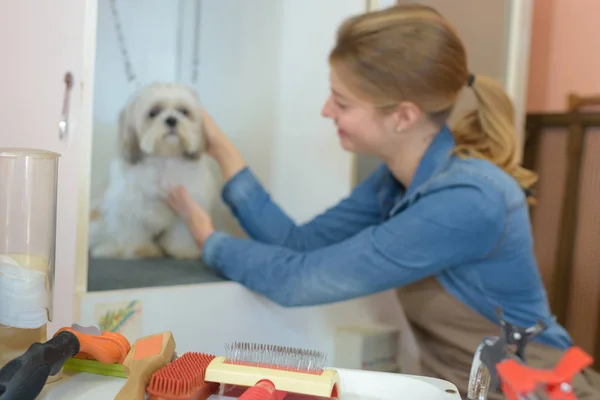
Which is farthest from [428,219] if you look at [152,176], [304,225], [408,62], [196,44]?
[196,44]

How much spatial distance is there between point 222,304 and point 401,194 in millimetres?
383

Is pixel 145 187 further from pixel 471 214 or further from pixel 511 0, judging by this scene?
pixel 511 0

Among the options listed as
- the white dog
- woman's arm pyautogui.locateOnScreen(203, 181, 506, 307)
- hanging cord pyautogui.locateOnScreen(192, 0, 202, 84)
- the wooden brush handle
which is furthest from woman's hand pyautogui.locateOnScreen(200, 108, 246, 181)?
the wooden brush handle

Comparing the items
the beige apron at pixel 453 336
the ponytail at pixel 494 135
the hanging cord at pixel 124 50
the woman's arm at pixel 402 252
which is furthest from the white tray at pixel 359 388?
the hanging cord at pixel 124 50

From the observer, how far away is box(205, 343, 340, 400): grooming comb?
45 centimetres

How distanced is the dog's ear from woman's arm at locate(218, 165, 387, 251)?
187 mm

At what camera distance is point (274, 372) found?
0.46m

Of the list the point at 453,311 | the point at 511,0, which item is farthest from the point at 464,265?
the point at 511,0

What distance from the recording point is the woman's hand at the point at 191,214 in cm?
108

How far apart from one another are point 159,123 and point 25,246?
0.61 meters

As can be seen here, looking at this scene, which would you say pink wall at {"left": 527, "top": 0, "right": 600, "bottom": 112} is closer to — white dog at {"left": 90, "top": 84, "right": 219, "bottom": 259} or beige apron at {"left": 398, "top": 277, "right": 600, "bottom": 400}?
beige apron at {"left": 398, "top": 277, "right": 600, "bottom": 400}

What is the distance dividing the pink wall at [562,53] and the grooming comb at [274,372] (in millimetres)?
1426

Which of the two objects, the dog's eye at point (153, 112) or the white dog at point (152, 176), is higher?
the dog's eye at point (153, 112)

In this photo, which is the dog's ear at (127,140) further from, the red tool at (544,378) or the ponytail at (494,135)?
the red tool at (544,378)
